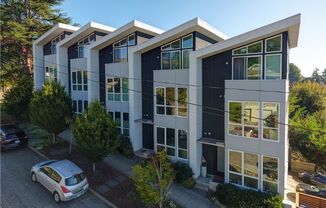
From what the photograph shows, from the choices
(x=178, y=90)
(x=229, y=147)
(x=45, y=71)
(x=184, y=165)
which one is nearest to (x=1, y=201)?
(x=184, y=165)

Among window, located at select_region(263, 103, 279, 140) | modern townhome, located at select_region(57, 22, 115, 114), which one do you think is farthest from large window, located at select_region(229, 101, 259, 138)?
modern townhome, located at select_region(57, 22, 115, 114)

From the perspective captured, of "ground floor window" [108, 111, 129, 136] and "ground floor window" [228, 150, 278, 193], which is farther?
"ground floor window" [108, 111, 129, 136]

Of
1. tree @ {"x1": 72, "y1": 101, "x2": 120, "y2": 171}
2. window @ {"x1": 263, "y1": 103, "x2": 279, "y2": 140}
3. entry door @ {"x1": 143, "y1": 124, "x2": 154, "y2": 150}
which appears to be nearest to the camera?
window @ {"x1": 263, "y1": 103, "x2": 279, "y2": 140}

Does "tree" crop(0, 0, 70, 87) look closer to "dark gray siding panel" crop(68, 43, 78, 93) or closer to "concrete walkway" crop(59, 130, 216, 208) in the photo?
"dark gray siding panel" crop(68, 43, 78, 93)

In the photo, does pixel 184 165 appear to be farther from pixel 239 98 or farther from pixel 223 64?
pixel 223 64

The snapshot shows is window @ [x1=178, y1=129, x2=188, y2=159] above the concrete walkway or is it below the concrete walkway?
above

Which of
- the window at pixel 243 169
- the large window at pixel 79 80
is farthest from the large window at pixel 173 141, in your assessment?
the large window at pixel 79 80
